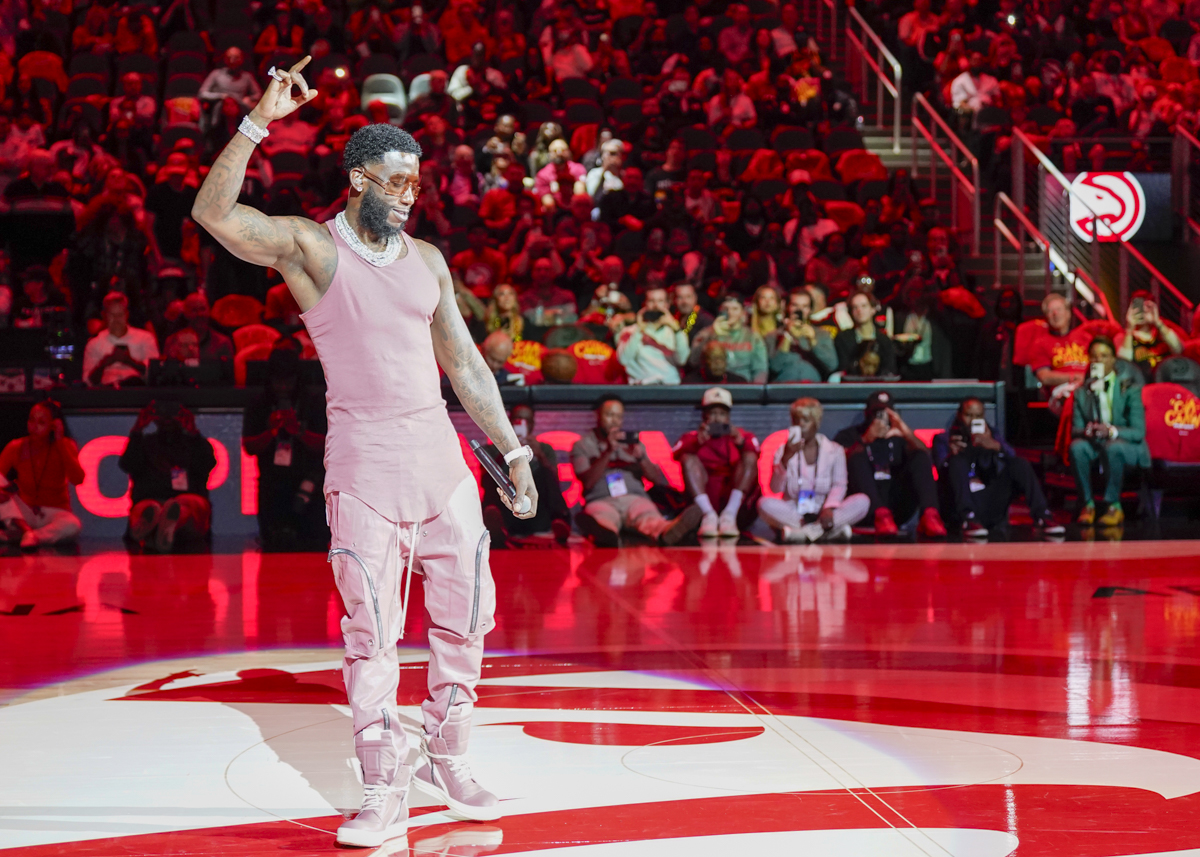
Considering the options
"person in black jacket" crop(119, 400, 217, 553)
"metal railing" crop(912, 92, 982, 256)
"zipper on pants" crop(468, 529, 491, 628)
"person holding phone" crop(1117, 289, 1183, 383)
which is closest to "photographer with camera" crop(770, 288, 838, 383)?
"person holding phone" crop(1117, 289, 1183, 383)

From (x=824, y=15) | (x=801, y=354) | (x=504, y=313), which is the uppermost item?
(x=824, y=15)

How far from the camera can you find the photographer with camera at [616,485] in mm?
9234

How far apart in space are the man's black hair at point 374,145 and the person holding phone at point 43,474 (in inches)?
262

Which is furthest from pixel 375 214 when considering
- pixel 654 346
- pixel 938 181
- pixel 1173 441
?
pixel 938 181

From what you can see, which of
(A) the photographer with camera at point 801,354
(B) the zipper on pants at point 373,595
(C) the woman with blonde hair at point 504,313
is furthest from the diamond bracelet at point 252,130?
(C) the woman with blonde hair at point 504,313

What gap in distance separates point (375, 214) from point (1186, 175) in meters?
13.9

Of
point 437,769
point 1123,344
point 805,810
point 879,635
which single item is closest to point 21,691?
point 437,769

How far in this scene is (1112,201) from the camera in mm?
15094

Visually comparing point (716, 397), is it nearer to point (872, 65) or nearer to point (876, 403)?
point (876, 403)

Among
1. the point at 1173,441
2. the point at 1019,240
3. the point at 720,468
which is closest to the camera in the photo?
the point at 720,468

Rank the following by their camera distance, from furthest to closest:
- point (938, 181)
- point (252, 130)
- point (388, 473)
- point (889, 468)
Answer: point (938, 181) → point (889, 468) → point (388, 473) → point (252, 130)

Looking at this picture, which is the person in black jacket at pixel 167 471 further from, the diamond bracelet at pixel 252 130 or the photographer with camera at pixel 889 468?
the diamond bracelet at pixel 252 130

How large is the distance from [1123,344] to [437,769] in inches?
351

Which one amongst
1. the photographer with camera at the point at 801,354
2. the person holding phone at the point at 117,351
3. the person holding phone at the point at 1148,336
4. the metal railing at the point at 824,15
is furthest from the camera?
the metal railing at the point at 824,15
